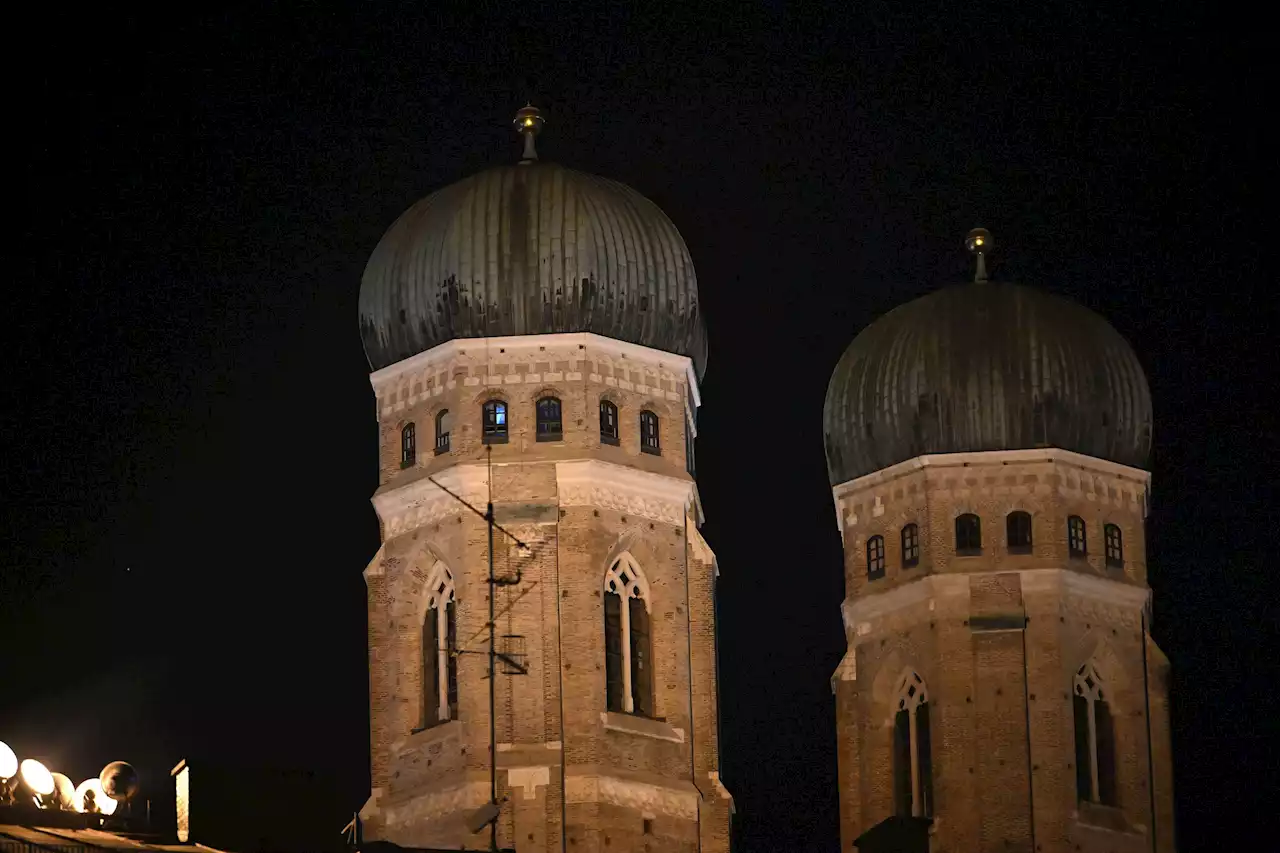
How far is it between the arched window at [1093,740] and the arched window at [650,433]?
33.9 ft

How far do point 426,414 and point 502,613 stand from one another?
5.06 meters

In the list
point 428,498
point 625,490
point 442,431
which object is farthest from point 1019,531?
point 428,498

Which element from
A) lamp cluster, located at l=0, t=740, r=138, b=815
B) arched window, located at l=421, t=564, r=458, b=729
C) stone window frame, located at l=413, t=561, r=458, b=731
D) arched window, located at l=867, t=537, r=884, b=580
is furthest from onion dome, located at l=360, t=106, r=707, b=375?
lamp cluster, located at l=0, t=740, r=138, b=815

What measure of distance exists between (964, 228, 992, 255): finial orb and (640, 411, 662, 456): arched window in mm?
11194

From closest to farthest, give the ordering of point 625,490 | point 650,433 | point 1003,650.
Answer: point 625,490
point 650,433
point 1003,650

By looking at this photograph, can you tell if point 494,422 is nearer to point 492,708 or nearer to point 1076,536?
point 492,708

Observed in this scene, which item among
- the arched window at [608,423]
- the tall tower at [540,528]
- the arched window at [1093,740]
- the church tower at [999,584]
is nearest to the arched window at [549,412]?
the tall tower at [540,528]

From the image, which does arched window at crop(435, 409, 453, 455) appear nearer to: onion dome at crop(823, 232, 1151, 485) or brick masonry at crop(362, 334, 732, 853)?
brick masonry at crop(362, 334, 732, 853)

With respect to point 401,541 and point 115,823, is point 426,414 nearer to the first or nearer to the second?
point 401,541

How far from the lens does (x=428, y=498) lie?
125 metres

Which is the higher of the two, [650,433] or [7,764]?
[650,433]

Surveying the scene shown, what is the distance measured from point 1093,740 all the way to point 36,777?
25.4m

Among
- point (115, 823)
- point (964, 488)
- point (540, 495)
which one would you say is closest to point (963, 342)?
point (964, 488)

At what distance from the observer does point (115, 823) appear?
116 metres
